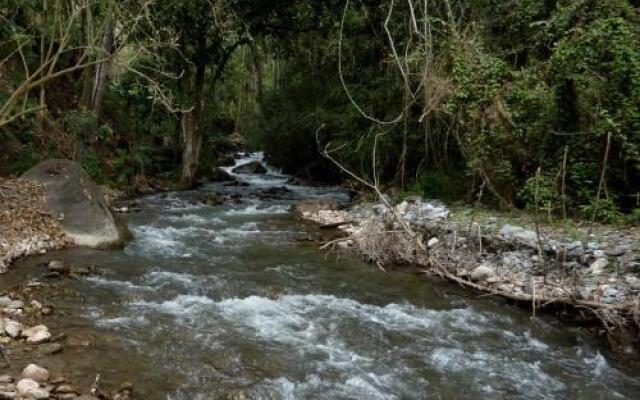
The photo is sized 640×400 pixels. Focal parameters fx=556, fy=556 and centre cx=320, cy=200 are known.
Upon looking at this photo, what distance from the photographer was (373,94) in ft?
44.3

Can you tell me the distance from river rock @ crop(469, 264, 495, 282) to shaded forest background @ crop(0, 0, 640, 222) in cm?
147

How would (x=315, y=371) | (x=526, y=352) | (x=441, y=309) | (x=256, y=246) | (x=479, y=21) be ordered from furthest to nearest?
(x=479, y=21)
(x=256, y=246)
(x=441, y=309)
(x=526, y=352)
(x=315, y=371)

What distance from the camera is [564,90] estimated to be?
325 inches

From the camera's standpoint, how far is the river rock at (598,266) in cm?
638

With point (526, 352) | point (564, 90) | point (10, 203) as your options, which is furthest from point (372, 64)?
point (526, 352)

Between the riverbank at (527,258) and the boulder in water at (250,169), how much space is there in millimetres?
→ 13145

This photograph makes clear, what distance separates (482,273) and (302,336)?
2904 mm

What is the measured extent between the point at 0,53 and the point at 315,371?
36.9ft

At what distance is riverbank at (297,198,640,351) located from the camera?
18.9 feet

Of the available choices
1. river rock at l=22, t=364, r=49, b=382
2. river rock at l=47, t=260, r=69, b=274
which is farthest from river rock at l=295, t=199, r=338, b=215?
river rock at l=22, t=364, r=49, b=382

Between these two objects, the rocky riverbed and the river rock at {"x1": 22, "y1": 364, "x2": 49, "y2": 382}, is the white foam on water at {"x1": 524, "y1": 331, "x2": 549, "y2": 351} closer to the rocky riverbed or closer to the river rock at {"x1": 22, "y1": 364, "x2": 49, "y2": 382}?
the rocky riverbed

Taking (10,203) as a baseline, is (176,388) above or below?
below

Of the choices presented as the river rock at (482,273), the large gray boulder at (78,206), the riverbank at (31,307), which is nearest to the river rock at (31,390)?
the riverbank at (31,307)

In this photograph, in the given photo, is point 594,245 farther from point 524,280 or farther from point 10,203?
point 10,203
